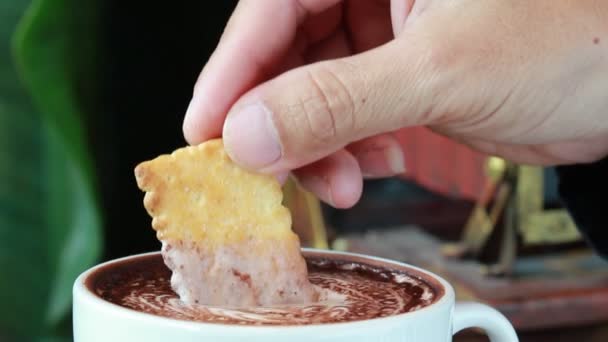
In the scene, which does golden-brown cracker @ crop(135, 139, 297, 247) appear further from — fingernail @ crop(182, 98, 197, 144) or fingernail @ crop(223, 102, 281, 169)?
fingernail @ crop(182, 98, 197, 144)

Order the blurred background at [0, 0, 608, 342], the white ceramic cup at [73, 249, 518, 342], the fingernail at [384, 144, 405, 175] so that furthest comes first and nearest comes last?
the blurred background at [0, 0, 608, 342] < the fingernail at [384, 144, 405, 175] < the white ceramic cup at [73, 249, 518, 342]

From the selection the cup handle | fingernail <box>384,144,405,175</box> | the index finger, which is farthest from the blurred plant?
the cup handle

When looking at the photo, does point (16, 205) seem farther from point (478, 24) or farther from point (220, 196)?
point (478, 24)

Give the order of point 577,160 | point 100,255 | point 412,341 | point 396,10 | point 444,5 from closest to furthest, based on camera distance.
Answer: point 412,341
point 444,5
point 396,10
point 577,160
point 100,255

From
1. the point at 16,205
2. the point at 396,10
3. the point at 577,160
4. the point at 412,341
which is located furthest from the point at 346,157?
the point at 16,205

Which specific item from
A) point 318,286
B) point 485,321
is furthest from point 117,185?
point 485,321

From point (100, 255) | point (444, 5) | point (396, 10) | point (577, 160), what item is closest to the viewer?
point (444, 5)

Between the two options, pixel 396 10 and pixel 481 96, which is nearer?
pixel 481 96
